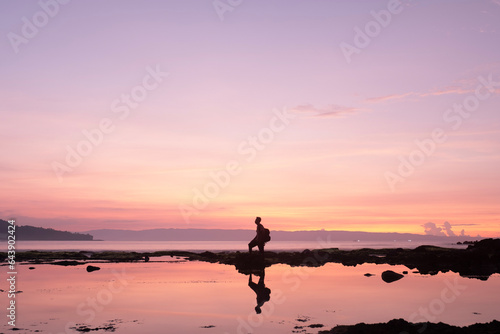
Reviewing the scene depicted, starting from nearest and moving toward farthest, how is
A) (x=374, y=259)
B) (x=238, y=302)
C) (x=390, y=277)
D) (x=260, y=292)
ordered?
(x=238, y=302) → (x=260, y=292) → (x=390, y=277) → (x=374, y=259)

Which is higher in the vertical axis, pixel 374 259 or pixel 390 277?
pixel 374 259

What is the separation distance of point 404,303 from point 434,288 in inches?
287

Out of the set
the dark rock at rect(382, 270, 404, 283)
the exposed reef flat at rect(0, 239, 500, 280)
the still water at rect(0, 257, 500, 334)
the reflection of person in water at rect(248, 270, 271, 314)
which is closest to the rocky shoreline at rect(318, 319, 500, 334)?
the still water at rect(0, 257, 500, 334)

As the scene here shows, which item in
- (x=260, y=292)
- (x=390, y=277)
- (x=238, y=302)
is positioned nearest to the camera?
(x=238, y=302)

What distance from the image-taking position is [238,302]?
2509 centimetres

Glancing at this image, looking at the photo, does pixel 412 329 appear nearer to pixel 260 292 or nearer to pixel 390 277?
pixel 260 292

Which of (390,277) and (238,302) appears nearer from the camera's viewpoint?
(238,302)

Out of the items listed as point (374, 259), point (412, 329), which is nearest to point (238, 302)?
point (412, 329)

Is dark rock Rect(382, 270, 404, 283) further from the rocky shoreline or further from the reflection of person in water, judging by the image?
the rocky shoreline

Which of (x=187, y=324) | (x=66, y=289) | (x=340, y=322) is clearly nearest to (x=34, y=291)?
(x=66, y=289)

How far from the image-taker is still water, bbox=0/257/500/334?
1958 centimetres

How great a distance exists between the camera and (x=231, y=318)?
2070cm

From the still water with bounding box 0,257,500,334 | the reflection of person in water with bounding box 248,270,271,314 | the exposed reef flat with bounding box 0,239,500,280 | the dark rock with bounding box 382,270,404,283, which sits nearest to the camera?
the still water with bounding box 0,257,500,334

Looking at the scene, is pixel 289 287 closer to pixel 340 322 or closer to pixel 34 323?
pixel 340 322
